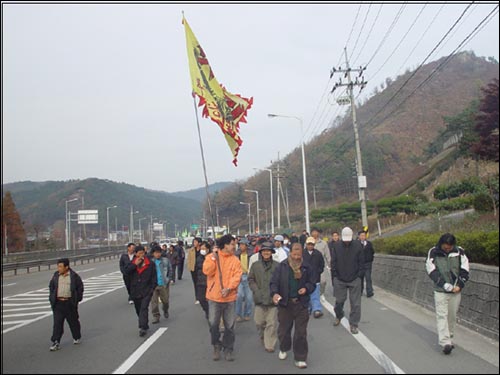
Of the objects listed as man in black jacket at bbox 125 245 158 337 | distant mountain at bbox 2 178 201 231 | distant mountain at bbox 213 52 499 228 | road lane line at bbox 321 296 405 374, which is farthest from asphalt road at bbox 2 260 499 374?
distant mountain at bbox 2 178 201 231

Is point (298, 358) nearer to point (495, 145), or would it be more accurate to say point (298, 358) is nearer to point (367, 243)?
point (495, 145)

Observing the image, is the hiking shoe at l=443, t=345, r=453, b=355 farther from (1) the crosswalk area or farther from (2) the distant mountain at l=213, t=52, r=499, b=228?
(2) the distant mountain at l=213, t=52, r=499, b=228

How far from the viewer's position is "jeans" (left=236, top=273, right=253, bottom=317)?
425 inches

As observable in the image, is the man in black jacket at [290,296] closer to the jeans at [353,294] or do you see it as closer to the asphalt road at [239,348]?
the asphalt road at [239,348]

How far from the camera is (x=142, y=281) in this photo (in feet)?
31.4

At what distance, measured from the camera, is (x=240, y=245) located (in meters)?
11.5

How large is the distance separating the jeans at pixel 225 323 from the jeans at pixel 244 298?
10.0 ft

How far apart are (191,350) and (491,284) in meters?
4.87

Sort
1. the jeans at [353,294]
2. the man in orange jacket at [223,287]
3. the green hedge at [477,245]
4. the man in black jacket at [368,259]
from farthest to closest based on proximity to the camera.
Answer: the man in black jacket at [368,259], the jeans at [353,294], the green hedge at [477,245], the man in orange jacket at [223,287]

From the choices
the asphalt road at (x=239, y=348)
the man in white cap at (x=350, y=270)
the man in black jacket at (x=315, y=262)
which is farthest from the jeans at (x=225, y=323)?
the man in black jacket at (x=315, y=262)

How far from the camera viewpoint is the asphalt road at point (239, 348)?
6.73 m

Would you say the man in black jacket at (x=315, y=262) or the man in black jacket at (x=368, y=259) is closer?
the man in black jacket at (x=315, y=262)

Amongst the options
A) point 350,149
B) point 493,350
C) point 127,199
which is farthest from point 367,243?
point 127,199

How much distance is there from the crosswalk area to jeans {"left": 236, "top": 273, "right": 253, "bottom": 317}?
4.61 meters
